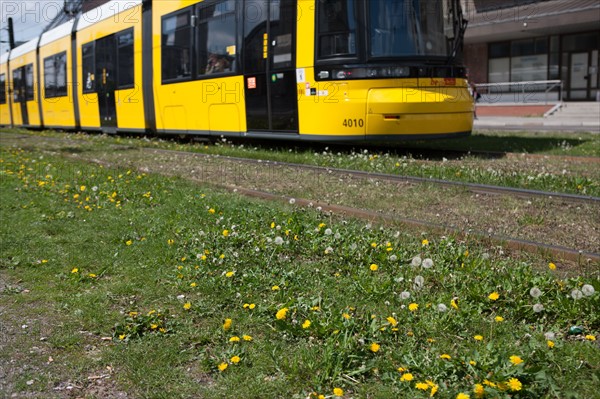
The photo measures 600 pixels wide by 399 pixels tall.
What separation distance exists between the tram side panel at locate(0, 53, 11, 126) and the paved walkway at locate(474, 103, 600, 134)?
2002 centimetres

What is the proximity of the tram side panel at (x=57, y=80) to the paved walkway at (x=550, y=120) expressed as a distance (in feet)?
43.4

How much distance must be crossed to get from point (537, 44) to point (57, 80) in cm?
2344

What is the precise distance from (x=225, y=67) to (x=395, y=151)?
12.4ft

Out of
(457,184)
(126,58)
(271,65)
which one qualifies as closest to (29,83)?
(126,58)

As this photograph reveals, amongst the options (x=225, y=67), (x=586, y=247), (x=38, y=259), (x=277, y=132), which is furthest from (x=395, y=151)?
(x=38, y=259)

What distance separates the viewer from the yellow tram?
31.2ft

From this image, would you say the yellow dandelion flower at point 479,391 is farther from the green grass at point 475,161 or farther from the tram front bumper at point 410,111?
the tram front bumper at point 410,111

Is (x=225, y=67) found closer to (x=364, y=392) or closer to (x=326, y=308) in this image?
(x=326, y=308)

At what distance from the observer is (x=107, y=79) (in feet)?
52.8

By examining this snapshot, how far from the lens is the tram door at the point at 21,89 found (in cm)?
2311

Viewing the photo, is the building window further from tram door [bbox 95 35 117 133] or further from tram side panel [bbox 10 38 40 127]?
tram door [bbox 95 35 117 133]

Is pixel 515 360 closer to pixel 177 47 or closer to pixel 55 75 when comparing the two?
pixel 177 47

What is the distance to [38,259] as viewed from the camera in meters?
4.70

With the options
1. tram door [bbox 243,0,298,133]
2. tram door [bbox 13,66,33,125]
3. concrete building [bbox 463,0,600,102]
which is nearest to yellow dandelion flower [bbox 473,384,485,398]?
tram door [bbox 243,0,298,133]
